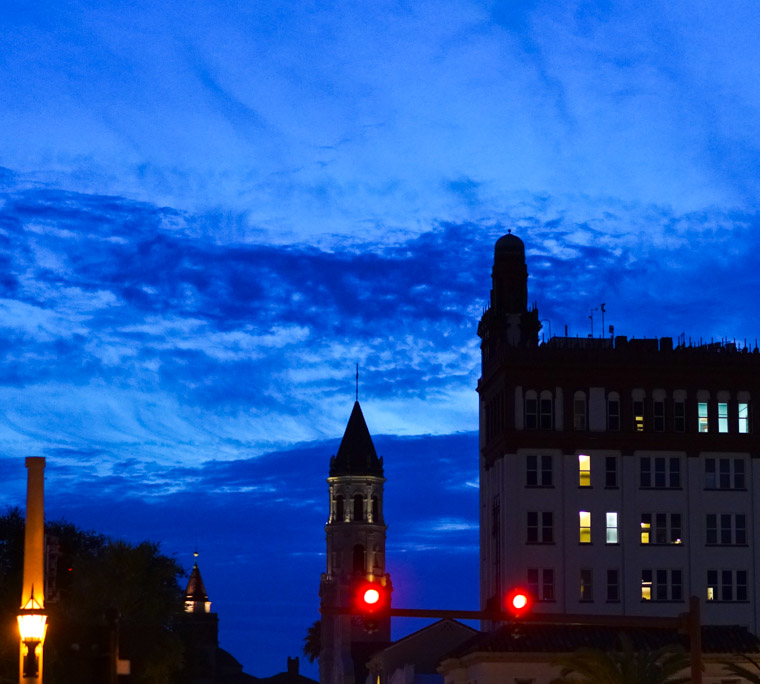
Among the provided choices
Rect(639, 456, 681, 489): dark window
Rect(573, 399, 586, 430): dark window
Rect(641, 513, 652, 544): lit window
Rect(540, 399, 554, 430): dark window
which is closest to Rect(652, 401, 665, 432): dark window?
Rect(639, 456, 681, 489): dark window

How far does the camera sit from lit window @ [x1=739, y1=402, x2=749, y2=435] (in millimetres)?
113938

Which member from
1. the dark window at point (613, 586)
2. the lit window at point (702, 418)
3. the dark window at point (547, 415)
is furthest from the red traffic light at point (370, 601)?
the lit window at point (702, 418)

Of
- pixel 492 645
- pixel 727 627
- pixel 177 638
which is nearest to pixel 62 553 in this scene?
pixel 177 638

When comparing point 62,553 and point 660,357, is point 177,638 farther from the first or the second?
point 62,553

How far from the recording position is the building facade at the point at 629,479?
362 feet

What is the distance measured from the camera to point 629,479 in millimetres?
112688

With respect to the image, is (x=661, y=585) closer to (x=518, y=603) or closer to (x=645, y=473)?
(x=645, y=473)

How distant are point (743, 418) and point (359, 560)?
305 ft

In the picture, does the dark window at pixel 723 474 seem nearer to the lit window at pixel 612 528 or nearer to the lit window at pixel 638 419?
the lit window at pixel 638 419

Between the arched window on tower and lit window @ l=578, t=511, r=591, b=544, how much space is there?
90211mm

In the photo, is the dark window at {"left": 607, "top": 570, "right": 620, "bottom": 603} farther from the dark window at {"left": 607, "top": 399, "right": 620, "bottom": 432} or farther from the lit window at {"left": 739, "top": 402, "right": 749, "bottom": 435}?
the lit window at {"left": 739, "top": 402, "right": 749, "bottom": 435}

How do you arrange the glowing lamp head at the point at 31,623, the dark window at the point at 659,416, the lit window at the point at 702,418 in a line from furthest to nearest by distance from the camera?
the lit window at the point at 702,418, the dark window at the point at 659,416, the glowing lamp head at the point at 31,623

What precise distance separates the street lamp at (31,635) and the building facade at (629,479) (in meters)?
82.1

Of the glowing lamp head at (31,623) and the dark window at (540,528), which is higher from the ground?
the dark window at (540,528)
